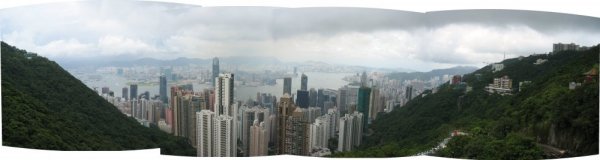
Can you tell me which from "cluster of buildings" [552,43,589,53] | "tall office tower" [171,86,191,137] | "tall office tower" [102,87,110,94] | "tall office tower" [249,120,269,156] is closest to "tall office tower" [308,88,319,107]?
"tall office tower" [249,120,269,156]

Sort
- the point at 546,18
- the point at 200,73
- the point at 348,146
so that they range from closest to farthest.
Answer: the point at 546,18 < the point at 200,73 < the point at 348,146

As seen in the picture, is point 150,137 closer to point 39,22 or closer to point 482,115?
point 39,22

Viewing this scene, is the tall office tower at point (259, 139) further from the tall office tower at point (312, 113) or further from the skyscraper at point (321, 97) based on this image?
the skyscraper at point (321, 97)

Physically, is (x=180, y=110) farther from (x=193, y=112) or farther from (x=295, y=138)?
(x=295, y=138)

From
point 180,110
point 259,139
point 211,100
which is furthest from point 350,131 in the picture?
point 180,110

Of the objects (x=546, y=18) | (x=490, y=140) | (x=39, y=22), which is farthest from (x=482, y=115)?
(x=39, y=22)

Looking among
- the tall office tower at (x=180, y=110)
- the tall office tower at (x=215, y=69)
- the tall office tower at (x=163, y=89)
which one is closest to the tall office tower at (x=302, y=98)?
the tall office tower at (x=215, y=69)
